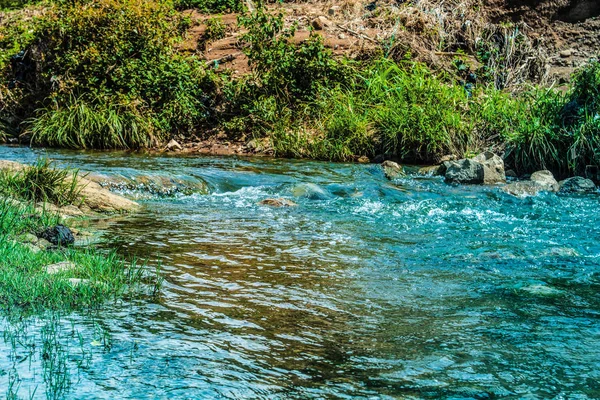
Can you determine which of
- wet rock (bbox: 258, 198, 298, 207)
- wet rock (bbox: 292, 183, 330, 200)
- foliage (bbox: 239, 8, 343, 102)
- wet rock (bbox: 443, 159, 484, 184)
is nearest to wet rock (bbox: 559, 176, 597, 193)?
wet rock (bbox: 443, 159, 484, 184)

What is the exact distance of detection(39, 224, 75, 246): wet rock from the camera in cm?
555

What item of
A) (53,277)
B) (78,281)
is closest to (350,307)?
(78,281)

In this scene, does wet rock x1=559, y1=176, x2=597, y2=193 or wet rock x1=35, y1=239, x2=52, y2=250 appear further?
wet rock x1=559, y1=176, x2=597, y2=193

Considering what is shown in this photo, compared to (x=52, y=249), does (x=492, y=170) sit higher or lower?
lower

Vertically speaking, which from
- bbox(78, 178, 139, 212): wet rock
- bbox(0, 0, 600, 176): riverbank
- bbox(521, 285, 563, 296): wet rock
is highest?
bbox(0, 0, 600, 176): riverbank

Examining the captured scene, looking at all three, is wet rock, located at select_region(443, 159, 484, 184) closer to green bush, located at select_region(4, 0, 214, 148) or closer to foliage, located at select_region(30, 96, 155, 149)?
green bush, located at select_region(4, 0, 214, 148)

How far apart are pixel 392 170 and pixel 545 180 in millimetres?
2240

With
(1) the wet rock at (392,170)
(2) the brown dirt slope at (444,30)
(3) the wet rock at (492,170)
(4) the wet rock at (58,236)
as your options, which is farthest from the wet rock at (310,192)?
(2) the brown dirt slope at (444,30)

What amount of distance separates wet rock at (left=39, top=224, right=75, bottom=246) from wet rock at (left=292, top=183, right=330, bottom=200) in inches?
148

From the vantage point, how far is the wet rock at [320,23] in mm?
15273

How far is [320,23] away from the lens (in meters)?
15.3

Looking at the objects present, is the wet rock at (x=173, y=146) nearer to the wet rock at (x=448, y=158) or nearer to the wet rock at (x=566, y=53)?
the wet rock at (x=448, y=158)

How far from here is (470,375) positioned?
3.35 metres

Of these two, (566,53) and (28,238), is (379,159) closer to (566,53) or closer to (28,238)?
(566,53)
